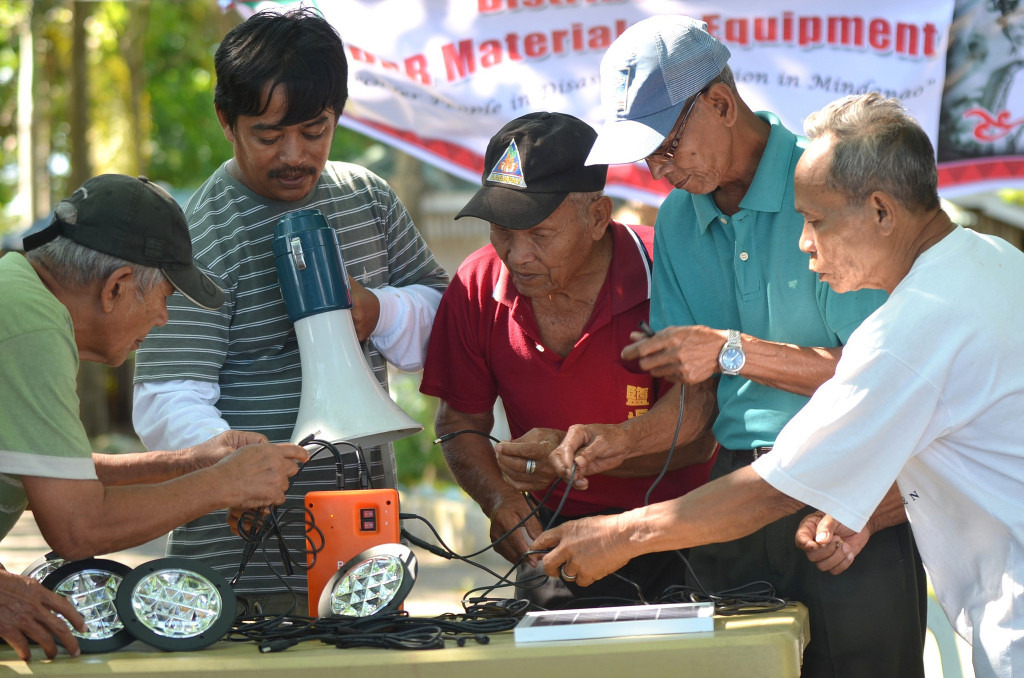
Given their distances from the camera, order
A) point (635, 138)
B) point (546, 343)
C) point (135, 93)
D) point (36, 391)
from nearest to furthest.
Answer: point (36, 391), point (635, 138), point (546, 343), point (135, 93)

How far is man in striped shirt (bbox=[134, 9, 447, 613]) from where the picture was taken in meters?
2.71

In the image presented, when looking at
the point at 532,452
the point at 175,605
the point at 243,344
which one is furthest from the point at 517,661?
the point at 243,344

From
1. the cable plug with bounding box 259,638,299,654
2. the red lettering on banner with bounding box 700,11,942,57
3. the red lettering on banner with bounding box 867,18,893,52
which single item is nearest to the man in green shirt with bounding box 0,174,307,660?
the cable plug with bounding box 259,638,299,654

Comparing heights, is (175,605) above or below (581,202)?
below

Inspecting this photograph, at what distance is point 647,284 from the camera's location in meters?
2.95

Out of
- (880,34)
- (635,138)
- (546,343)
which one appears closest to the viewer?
(635,138)

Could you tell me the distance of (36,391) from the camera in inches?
83.6

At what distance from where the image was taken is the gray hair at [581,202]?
2828 mm

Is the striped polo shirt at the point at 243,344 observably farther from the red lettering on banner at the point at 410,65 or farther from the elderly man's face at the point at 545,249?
the red lettering on banner at the point at 410,65

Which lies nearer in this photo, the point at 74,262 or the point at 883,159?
the point at 883,159

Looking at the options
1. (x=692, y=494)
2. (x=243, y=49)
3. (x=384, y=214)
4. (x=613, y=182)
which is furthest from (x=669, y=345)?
(x=613, y=182)

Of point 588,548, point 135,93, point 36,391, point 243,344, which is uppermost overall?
point 36,391

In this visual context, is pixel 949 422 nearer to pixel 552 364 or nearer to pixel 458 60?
pixel 552 364

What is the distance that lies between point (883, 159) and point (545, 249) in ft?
3.17
